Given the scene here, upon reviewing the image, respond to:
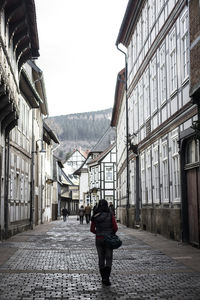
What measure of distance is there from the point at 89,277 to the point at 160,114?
12.0 m

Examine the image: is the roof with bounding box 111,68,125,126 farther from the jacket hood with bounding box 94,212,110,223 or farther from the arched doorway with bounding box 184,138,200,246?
the jacket hood with bounding box 94,212,110,223

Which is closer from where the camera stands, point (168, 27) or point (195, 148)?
point (195, 148)

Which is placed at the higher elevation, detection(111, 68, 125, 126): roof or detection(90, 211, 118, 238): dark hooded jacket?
detection(111, 68, 125, 126): roof

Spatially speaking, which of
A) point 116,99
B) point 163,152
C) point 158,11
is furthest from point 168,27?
point 116,99

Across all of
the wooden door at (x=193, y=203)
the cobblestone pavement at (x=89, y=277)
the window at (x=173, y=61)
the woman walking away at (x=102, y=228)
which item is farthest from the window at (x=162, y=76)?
the woman walking away at (x=102, y=228)

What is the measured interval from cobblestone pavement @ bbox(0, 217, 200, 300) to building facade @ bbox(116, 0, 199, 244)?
12.4ft

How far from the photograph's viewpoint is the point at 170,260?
12359 millimetres

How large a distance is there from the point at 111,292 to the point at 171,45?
493 inches

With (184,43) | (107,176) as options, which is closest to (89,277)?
(184,43)

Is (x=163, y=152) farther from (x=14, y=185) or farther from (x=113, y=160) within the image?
(x=113, y=160)

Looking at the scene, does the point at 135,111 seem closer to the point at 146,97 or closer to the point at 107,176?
the point at 146,97

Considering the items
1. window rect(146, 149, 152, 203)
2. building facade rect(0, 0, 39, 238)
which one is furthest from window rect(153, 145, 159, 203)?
building facade rect(0, 0, 39, 238)

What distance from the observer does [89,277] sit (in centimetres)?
978

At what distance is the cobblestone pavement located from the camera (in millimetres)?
7859
